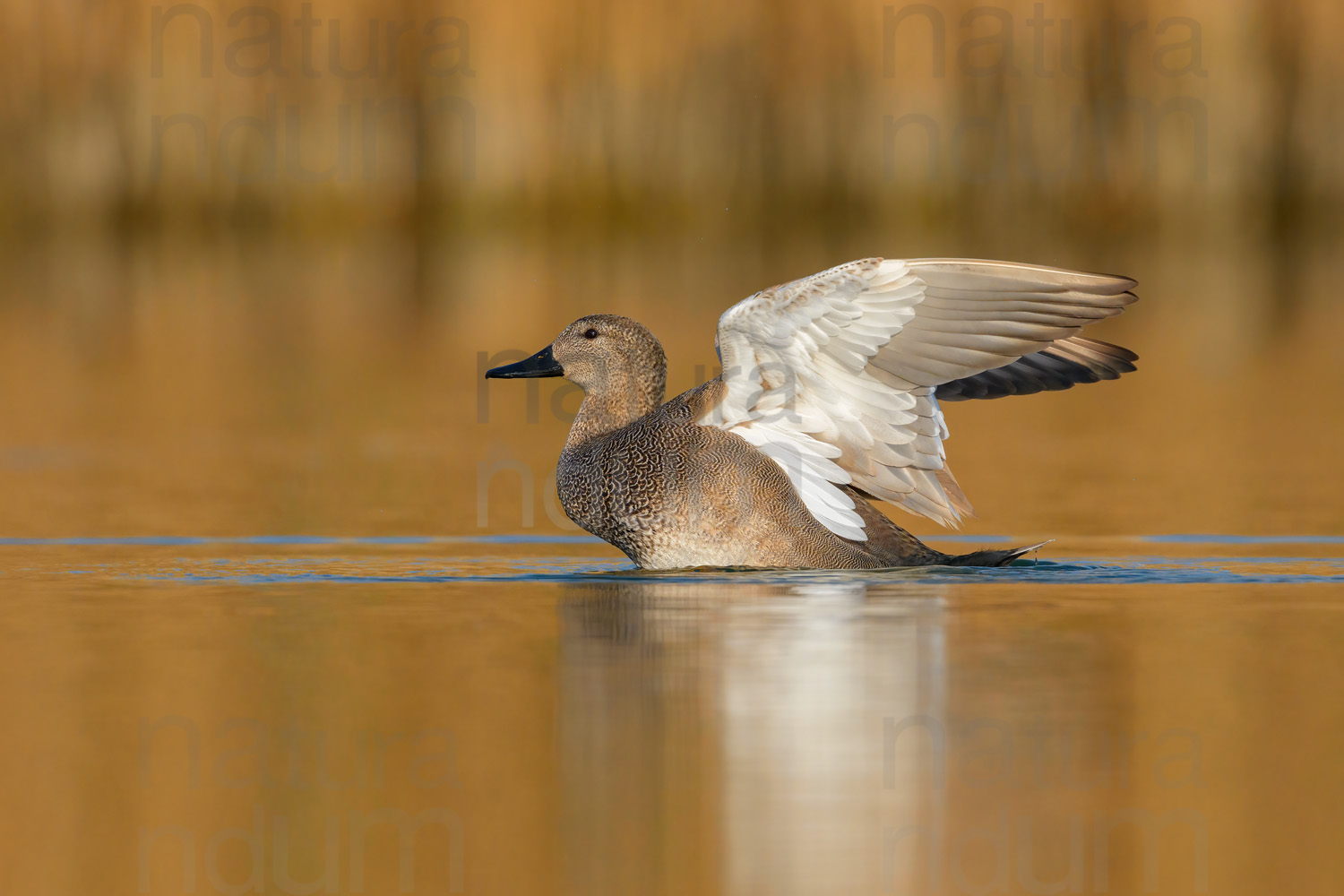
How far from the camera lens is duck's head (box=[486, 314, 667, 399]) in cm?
800

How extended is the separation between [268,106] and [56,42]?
96.0 inches

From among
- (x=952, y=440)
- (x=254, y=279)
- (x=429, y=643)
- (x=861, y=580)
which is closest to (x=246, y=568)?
(x=429, y=643)

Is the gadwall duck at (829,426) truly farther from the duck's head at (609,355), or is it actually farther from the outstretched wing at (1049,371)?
the duck's head at (609,355)

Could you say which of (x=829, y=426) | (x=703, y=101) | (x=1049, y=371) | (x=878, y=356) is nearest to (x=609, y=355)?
(x=829, y=426)

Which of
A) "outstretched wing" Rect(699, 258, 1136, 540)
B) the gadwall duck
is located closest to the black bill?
the gadwall duck

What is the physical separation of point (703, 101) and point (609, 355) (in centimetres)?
1555

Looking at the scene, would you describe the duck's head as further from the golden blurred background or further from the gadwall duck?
the golden blurred background

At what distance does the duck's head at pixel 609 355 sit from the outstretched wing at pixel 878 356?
1.84 feet

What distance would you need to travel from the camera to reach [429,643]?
5887mm

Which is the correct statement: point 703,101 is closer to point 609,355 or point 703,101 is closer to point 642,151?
point 642,151

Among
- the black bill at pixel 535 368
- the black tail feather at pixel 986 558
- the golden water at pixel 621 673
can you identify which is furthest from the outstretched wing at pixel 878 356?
the black bill at pixel 535 368

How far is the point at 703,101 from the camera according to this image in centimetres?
2314

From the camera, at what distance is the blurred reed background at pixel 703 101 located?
22.6 m

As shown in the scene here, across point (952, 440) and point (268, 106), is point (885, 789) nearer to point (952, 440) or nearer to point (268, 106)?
point (952, 440)
